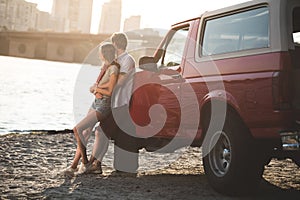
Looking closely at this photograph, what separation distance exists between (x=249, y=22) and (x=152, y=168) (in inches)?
130

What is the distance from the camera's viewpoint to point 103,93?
6328 millimetres

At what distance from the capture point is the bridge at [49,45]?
72.1 m

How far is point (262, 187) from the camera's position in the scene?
6035mm

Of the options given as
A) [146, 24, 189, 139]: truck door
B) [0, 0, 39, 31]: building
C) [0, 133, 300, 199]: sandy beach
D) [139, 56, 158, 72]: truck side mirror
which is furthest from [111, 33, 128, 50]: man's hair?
[0, 0, 39, 31]: building

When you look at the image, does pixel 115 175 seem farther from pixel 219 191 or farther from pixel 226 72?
pixel 226 72

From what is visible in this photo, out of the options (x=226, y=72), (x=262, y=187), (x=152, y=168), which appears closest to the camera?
(x=226, y=72)

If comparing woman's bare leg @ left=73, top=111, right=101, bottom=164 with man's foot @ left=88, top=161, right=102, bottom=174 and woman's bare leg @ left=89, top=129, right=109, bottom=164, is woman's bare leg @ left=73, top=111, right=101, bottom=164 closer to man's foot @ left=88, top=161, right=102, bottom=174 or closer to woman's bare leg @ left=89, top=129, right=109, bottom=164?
woman's bare leg @ left=89, top=129, right=109, bottom=164

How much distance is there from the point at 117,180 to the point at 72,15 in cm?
16972

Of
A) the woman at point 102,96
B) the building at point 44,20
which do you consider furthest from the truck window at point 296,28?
the building at point 44,20

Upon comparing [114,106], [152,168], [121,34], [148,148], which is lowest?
[152,168]

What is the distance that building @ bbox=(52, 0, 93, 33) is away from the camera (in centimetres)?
16300

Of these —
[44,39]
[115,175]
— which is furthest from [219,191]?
[44,39]

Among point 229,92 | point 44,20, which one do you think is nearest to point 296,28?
point 229,92

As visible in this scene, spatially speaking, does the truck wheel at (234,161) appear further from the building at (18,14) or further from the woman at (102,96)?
the building at (18,14)
